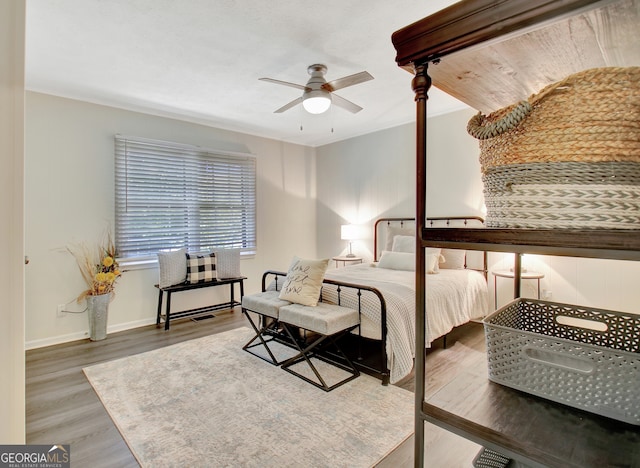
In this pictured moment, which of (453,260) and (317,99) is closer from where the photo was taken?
(317,99)

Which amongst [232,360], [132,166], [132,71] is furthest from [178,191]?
[232,360]

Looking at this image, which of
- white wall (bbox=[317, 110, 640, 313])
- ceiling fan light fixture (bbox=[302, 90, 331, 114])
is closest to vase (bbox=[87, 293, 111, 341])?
ceiling fan light fixture (bbox=[302, 90, 331, 114])

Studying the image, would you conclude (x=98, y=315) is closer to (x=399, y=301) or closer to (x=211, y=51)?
(x=211, y=51)

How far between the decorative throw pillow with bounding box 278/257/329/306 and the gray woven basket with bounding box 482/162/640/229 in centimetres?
239

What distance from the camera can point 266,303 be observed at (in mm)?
3033

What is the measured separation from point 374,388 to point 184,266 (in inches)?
112

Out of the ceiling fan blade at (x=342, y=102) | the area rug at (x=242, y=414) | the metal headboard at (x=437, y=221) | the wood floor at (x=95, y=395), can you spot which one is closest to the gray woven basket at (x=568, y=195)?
the wood floor at (x=95, y=395)

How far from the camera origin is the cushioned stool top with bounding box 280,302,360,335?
254cm

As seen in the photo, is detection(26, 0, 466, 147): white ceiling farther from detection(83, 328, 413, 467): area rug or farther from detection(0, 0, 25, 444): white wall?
detection(83, 328, 413, 467): area rug

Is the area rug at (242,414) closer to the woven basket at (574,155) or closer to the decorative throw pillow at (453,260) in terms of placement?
the woven basket at (574,155)

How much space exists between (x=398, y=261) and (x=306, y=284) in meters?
1.48

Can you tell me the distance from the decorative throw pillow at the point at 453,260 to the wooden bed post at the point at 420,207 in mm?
3468

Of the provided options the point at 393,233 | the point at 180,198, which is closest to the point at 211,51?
the point at 180,198

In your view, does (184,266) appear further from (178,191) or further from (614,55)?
(614,55)
